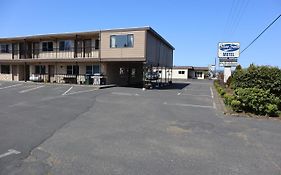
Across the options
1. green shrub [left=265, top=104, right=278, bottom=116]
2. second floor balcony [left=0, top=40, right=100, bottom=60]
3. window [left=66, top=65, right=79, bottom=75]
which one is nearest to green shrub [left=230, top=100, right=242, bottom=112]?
green shrub [left=265, top=104, right=278, bottom=116]

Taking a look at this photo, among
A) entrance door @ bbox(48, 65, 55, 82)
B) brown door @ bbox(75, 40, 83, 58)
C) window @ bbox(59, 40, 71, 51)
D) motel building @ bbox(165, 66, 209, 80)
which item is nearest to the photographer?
brown door @ bbox(75, 40, 83, 58)

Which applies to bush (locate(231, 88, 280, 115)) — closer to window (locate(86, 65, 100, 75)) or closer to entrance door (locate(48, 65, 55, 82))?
window (locate(86, 65, 100, 75))

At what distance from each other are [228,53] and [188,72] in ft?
116

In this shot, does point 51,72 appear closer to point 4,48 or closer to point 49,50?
point 49,50

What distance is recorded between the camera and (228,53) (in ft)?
90.6

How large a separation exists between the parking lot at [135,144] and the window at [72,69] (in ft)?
55.7

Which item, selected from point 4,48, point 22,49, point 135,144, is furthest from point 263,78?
point 4,48

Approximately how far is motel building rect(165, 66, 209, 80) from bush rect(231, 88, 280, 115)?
159 feet

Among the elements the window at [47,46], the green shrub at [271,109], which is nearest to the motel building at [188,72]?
the window at [47,46]

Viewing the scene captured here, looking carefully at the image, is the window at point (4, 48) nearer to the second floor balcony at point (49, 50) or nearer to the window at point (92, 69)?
the second floor balcony at point (49, 50)

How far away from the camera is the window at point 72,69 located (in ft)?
87.6

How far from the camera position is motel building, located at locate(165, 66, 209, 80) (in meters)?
60.4

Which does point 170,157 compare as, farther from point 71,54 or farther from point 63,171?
point 71,54

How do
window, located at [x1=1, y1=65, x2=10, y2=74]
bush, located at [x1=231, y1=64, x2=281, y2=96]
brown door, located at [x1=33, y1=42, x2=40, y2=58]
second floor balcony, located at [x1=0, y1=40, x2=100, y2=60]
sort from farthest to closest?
window, located at [x1=1, y1=65, x2=10, y2=74] → brown door, located at [x1=33, y1=42, x2=40, y2=58] → second floor balcony, located at [x1=0, y1=40, x2=100, y2=60] → bush, located at [x1=231, y1=64, x2=281, y2=96]
